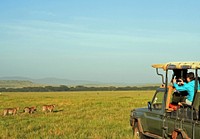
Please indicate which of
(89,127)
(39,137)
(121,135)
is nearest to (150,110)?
(121,135)

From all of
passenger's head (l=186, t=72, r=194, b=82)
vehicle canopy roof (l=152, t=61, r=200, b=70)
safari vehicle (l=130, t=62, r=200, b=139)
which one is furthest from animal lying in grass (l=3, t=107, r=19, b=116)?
passenger's head (l=186, t=72, r=194, b=82)

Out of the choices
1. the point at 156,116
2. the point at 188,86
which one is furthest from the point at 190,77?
the point at 156,116

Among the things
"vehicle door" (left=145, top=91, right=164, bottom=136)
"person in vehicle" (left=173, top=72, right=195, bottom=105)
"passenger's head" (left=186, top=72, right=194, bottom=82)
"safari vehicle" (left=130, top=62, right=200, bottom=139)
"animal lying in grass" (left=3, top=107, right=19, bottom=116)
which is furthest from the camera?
"animal lying in grass" (left=3, top=107, right=19, bottom=116)

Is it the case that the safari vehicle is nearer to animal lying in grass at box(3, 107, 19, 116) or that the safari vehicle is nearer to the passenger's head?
the passenger's head

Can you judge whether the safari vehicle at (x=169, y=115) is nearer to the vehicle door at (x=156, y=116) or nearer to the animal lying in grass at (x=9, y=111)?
the vehicle door at (x=156, y=116)

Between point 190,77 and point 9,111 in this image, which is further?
point 9,111

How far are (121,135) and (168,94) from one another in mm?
3240

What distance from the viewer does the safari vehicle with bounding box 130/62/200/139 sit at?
844cm

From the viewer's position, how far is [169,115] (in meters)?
9.54

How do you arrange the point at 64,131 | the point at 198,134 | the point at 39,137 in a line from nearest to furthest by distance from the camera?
the point at 198,134 → the point at 39,137 → the point at 64,131

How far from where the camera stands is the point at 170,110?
32.3ft

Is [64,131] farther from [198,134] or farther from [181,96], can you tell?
[198,134]

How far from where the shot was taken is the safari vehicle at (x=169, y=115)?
8.44m

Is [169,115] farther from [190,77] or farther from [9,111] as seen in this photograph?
[9,111]
